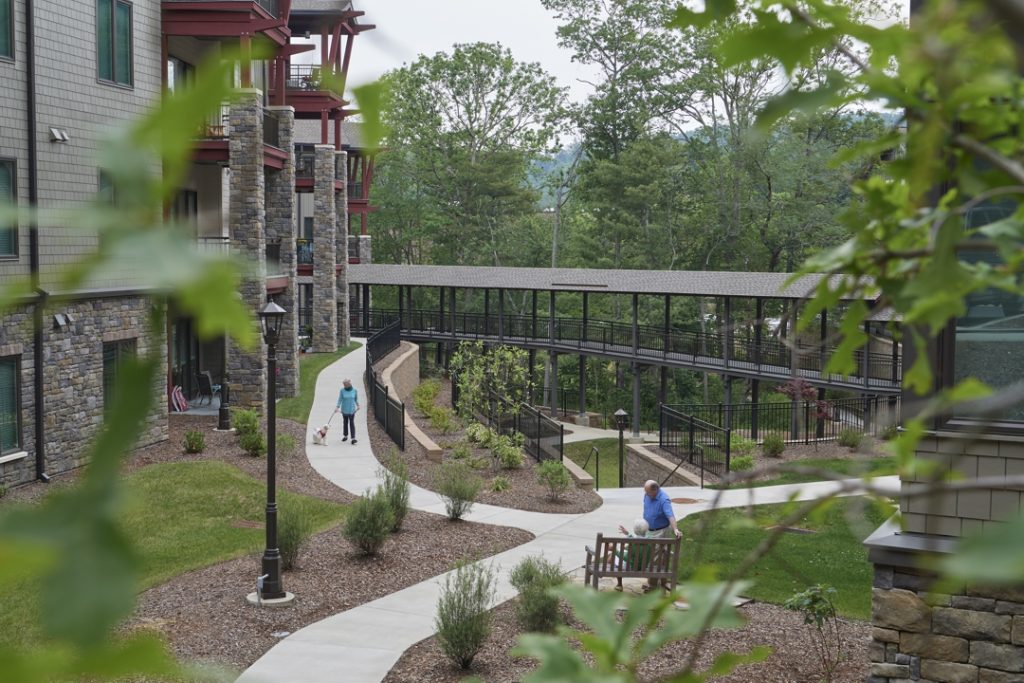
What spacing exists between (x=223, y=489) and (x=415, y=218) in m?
41.2

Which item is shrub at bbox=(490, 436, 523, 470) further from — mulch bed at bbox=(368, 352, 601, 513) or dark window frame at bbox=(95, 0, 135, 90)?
dark window frame at bbox=(95, 0, 135, 90)

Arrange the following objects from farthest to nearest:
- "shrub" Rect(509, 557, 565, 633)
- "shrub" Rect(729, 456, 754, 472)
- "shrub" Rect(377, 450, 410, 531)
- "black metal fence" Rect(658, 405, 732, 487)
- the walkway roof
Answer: the walkway roof, "black metal fence" Rect(658, 405, 732, 487), "shrub" Rect(729, 456, 754, 472), "shrub" Rect(377, 450, 410, 531), "shrub" Rect(509, 557, 565, 633)

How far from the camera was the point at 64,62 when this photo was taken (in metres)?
16.0

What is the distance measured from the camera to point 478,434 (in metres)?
20.6

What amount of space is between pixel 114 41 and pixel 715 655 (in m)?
14.1

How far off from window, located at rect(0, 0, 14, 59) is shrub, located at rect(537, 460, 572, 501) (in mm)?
10158

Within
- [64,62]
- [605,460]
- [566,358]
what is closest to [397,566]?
[64,62]

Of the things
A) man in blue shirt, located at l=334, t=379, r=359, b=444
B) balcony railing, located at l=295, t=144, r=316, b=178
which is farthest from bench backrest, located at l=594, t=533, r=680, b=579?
balcony railing, located at l=295, t=144, r=316, b=178

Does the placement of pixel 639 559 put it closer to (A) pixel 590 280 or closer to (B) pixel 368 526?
(B) pixel 368 526

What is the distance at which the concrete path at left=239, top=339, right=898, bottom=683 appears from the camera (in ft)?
30.8

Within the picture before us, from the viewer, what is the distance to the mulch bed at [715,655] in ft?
29.7

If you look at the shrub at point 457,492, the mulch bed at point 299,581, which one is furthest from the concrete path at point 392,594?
the shrub at point 457,492

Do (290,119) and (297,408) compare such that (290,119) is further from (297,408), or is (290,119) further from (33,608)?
(33,608)

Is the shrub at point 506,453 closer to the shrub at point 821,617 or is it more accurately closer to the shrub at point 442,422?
the shrub at point 442,422
